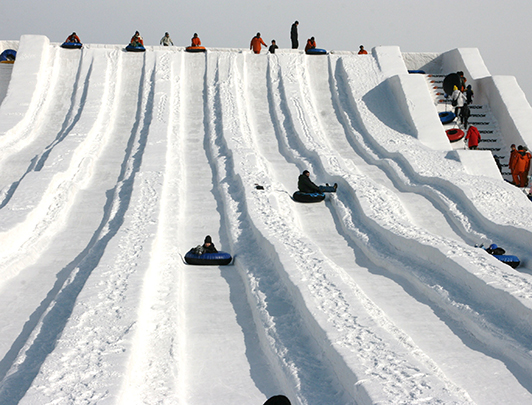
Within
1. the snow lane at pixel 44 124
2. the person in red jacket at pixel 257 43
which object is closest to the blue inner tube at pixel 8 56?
the snow lane at pixel 44 124

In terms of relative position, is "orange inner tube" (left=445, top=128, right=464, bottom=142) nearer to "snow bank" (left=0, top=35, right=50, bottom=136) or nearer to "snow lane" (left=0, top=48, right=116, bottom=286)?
"snow lane" (left=0, top=48, right=116, bottom=286)

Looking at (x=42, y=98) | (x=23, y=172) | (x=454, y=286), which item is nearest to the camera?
(x=454, y=286)

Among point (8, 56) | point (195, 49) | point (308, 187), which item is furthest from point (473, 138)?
point (8, 56)

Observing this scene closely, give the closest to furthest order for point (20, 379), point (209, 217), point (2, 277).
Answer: point (20, 379)
point (2, 277)
point (209, 217)

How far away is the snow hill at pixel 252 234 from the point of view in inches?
141

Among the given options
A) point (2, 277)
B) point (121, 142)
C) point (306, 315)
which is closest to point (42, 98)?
point (121, 142)

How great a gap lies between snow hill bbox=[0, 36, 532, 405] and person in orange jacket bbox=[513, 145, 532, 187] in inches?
23.2

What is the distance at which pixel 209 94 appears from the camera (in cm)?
1355

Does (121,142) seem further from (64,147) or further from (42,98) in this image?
(42,98)

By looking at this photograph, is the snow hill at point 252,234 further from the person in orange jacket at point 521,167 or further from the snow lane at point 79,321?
the person in orange jacket at point 521,167

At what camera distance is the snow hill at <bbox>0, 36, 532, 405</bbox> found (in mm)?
3572

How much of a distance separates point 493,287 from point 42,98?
11515mm

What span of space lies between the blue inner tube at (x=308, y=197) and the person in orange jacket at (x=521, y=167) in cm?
430

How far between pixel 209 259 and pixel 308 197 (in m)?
2.71
